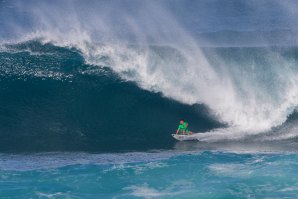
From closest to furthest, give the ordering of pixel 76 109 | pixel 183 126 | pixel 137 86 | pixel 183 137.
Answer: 1. pixel 183 137
2. pixel 183 126
3. pixel 76 109
4. pixel 137 86

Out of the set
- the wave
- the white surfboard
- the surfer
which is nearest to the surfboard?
the white surfboard

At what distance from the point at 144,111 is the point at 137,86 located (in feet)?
7.05

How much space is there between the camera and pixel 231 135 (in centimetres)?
3002

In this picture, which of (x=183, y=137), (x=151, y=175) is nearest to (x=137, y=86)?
(x=183, y=137)

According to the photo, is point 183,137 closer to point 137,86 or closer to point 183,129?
point 183,129

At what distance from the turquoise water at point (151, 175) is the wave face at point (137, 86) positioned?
1659 millimetres

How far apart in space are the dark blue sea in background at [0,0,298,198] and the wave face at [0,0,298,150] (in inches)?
2.7

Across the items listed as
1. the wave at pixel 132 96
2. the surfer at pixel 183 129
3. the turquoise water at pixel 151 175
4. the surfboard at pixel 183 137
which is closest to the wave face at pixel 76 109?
the wave at pixel 132 96

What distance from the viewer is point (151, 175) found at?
2570cm

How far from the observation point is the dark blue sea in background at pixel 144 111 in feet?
82.7

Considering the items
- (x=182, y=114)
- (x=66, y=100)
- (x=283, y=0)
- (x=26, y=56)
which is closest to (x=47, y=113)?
(x=66, y=100)

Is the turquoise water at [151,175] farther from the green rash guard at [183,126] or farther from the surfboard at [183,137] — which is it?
the green rash guard at [183,126]

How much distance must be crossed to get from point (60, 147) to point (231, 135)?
9938 mm

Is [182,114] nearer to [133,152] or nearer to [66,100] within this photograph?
[133,152]
